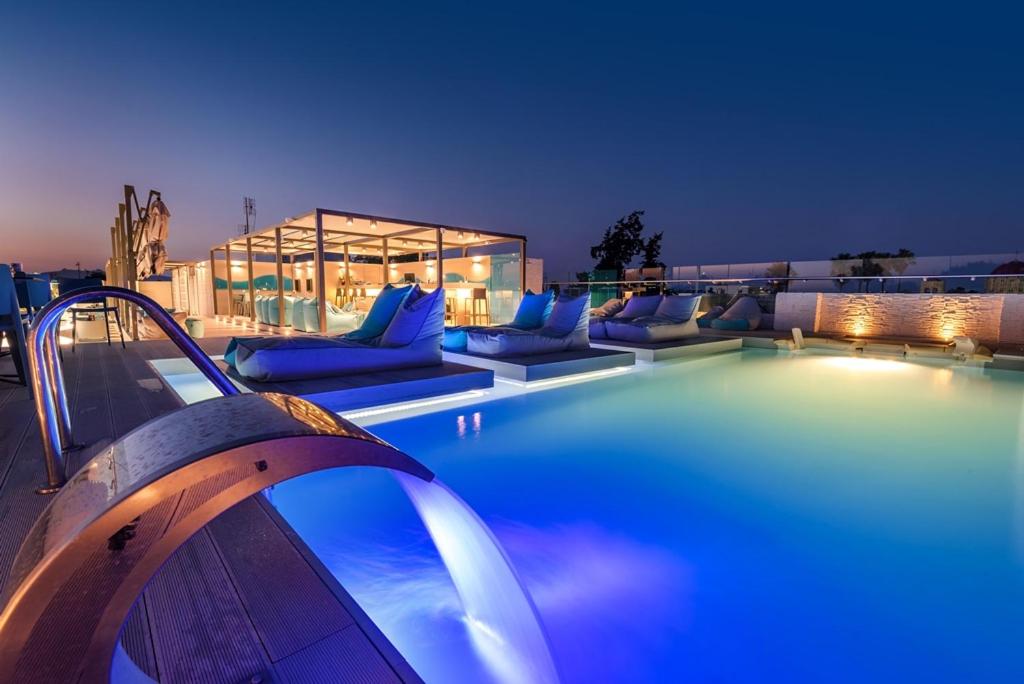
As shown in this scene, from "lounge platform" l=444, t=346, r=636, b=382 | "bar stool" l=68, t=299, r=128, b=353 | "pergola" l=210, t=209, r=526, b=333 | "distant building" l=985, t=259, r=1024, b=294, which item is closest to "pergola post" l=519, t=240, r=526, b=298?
"pergola" l=210, t=209, r=526, b=333

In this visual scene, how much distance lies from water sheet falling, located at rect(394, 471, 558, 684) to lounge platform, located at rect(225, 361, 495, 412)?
2.44 m

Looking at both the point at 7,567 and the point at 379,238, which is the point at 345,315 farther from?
the point at 7,567

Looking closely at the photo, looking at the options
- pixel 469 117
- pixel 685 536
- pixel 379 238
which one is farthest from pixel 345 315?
pixel 469 117

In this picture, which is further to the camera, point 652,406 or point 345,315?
point 345,315

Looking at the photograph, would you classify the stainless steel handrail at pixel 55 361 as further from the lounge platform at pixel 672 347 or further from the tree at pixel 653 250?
the tree at pixel 653 250

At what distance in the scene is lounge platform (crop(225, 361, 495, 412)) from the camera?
3588mm

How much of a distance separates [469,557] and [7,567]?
1.08 metres

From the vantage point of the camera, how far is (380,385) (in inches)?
151

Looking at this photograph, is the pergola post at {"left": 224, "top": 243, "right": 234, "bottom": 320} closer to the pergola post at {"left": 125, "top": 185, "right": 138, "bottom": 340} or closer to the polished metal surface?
the pergola post at {"left": 125, "top": 185, "right": 138, "bottom": 340}

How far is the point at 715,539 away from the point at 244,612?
186 cm

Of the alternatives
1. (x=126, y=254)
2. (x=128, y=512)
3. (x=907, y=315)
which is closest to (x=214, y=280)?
(x=126, y=254)

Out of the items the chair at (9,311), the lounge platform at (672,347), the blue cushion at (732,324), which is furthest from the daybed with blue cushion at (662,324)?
the chair at (9,311)

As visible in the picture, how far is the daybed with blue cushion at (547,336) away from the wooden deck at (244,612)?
3880mm

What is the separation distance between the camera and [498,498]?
2.47 meters
